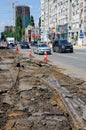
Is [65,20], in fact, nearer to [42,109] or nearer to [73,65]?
[73,65]

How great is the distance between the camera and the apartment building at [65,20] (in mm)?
97419

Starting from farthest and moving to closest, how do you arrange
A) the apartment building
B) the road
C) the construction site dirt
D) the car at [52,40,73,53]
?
the apartment building
the car at [52,40,73,53]
the road
the construction site dirt

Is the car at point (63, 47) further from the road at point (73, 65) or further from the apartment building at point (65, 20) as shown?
the apartment building at point (65, 20)

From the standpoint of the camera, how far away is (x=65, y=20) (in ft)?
378

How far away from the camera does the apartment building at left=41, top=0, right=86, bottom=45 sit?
97419 millimetres

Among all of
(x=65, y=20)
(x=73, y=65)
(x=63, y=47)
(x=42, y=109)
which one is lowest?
(x=63, y=47)

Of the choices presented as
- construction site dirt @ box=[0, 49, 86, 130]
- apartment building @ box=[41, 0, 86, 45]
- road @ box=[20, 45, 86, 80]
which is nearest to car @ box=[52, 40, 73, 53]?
road @ box=[20, 45, 86, 80]

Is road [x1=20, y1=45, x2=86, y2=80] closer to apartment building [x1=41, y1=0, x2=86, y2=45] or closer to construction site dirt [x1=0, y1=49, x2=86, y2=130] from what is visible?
construction site dirt [x1=0, y1=49, x2=86, y2=130]

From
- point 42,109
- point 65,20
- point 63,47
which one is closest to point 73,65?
point 42,109

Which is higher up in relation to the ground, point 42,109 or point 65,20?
point 65,20

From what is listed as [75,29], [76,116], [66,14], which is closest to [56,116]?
[76,116]

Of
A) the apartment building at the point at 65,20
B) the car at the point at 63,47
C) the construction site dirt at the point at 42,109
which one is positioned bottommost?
the car at the point at 63,47

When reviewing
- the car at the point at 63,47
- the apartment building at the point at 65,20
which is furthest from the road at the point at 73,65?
the apartment building at the point at 65,20

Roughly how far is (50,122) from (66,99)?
3.00 metres
